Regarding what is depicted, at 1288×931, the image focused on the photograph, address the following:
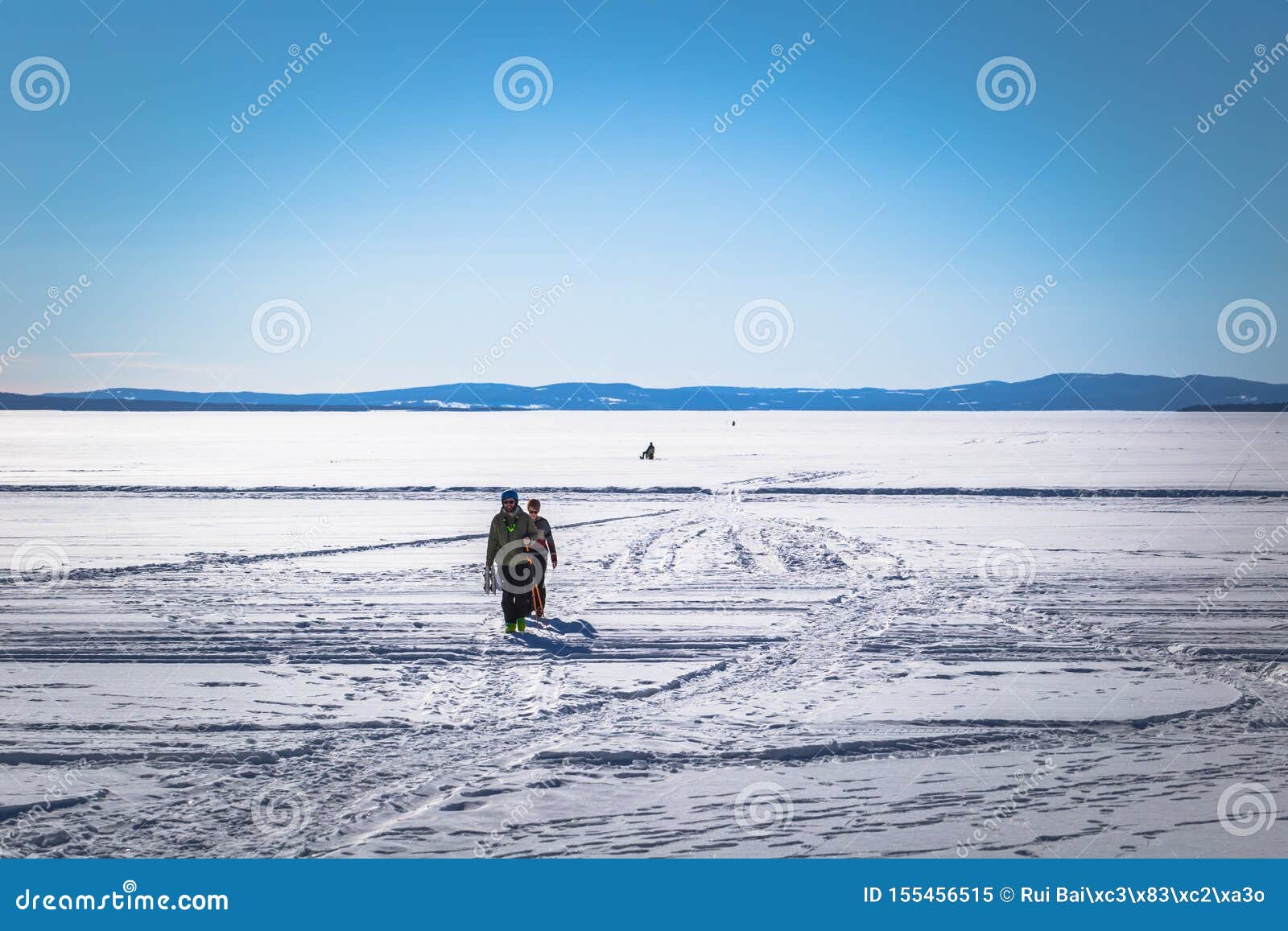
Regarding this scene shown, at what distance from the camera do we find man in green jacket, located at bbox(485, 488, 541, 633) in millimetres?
8859

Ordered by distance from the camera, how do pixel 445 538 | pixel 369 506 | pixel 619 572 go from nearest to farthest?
pixel 619 572, pixel 445 538, pixel 369 506

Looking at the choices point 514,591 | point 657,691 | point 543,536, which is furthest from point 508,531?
point 657,691

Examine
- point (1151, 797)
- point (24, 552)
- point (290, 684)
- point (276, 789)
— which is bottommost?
point (1151, 797)

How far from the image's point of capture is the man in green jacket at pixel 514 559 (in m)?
8.86

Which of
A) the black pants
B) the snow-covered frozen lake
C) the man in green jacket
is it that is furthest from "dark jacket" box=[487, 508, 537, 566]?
the snow-covered frozen lake

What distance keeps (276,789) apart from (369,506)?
635 inches

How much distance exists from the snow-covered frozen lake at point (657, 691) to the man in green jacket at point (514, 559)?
31cm

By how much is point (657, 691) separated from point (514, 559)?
273cm

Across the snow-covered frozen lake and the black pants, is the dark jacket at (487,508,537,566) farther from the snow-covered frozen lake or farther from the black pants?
the snow-covered frozen lake

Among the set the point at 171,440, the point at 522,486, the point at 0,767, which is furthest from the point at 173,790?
the point at 171,440

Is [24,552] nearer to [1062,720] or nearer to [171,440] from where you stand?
[1062,720]

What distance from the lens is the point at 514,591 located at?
29.1 ft

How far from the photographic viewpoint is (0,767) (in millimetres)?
5477

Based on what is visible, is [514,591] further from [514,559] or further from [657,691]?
[657,691]
